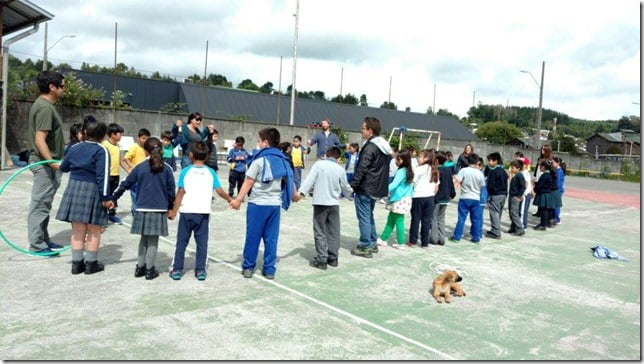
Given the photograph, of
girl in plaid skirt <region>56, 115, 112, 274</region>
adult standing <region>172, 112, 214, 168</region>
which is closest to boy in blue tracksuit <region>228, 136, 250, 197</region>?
adult standing <region>172, 112, 214, 168</region>

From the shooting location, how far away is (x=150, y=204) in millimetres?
5805

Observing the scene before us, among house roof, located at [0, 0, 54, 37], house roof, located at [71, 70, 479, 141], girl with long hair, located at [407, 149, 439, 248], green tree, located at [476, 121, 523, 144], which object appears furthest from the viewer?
green tree, located at [476, 121, 523, 144]

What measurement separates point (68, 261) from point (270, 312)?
9.67 feet

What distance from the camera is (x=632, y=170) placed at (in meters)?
43.0

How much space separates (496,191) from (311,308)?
6157mm

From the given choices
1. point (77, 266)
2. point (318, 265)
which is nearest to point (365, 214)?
point (318, 265)

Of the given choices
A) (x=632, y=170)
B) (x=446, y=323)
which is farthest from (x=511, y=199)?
(x=632, y=170)

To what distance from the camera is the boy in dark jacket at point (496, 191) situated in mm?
10172

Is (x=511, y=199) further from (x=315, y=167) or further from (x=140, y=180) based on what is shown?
(x=140, y=180)

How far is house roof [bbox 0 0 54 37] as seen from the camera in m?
16.5

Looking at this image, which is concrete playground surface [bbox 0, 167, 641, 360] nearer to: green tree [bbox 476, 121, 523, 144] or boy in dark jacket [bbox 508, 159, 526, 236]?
boy in dark jacket [bbox 508, 159, 526, 236]

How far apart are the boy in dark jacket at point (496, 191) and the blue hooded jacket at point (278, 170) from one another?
5282 mm

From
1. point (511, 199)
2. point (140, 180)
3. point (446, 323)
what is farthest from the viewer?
point (511, 199)

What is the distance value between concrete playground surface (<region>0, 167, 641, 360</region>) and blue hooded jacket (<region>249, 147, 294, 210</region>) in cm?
100
